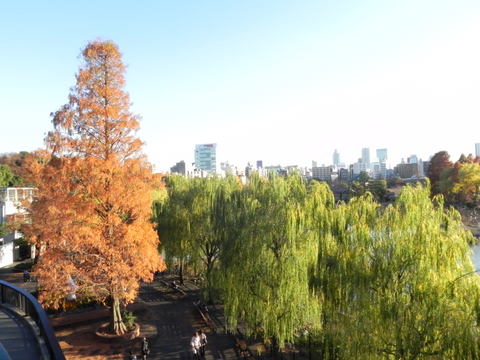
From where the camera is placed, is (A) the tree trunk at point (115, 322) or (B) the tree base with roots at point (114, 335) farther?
(A) the tree trunk at point (115, 322)

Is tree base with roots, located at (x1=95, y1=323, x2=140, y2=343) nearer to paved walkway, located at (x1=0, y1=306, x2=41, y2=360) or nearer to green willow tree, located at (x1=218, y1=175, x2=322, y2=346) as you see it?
green willow tree, located at (x1=218, y1=175, x2=322, y2=346)

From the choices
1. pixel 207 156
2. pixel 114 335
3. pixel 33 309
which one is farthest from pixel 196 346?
pixel 207 156

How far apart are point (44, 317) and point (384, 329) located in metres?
7.84

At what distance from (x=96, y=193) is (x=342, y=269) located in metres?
8.46

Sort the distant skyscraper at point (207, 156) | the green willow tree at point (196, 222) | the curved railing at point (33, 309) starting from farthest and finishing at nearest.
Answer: the distant skyscraper at point (207, 156)
the green willow tree at point (196, 222)
the curved railing at point (33, 309)

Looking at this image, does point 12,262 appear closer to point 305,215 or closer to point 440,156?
point 305,215

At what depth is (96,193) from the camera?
37.7ft

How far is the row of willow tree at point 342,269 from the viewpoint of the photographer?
7.38 m

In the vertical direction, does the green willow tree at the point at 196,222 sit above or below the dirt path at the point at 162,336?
above

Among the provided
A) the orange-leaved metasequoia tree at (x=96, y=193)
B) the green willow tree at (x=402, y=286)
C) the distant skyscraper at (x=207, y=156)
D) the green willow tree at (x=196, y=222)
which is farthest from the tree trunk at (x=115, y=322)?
the distant skyscraper at (x=207, y=156)

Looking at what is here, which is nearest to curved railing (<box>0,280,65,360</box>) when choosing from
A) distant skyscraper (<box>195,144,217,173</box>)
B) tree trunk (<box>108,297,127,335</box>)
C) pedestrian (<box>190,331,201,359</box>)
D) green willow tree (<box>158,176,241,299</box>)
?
tree trunk (<box>108,297,127,335</box>)

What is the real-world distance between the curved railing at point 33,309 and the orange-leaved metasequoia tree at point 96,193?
3.09ft

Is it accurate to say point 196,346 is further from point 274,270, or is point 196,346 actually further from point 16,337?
point 16,337

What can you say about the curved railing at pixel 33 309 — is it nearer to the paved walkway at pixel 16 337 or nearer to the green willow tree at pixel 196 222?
the paved walkway at pixel 16 337
